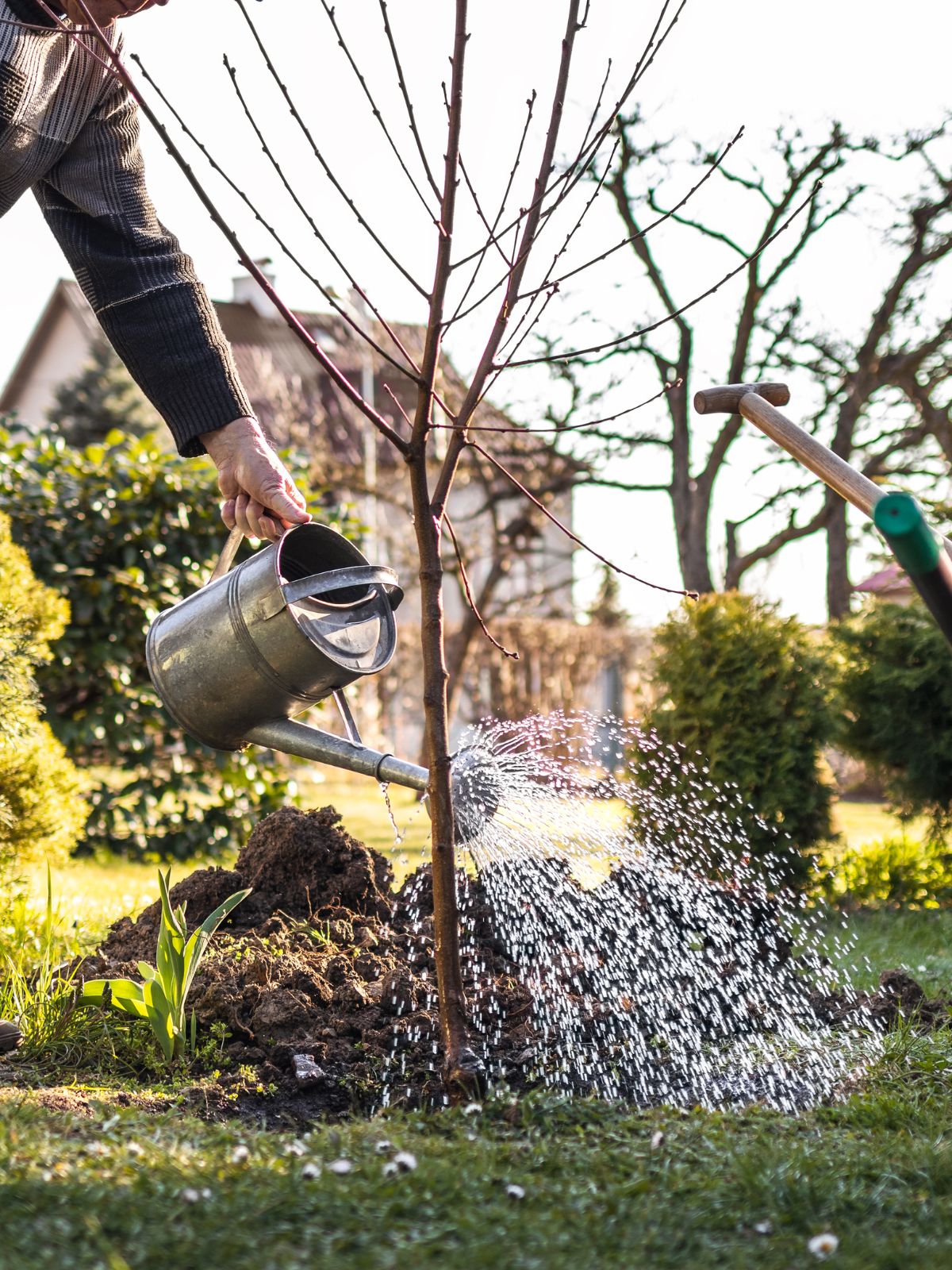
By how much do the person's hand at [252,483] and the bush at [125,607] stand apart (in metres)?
3.48

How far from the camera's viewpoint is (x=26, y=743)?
4.01m

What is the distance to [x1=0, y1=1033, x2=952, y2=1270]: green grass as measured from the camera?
139cm

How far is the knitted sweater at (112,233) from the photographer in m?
2.57

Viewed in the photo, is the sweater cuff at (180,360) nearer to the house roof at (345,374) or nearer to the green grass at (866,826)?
the house roof at (345,374)

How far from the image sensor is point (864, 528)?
40.9 feet

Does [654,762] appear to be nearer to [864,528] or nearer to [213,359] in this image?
[213,359]

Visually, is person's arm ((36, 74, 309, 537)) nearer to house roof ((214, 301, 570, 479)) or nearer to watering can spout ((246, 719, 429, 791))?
watering can spout ((246, 719, 429, 791))

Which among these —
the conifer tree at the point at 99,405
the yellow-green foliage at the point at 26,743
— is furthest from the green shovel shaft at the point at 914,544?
the conifer tree at the point at 99,405

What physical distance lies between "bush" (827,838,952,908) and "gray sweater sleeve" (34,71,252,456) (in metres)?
4.03

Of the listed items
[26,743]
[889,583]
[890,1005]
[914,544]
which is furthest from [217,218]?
[889,583]

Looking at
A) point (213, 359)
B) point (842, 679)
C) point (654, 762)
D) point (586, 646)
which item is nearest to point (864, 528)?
point (586, 646)

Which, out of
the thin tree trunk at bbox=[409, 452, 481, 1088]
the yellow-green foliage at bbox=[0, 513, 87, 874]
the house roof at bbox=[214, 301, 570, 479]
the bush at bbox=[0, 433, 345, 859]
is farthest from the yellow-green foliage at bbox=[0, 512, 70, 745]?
the house roof at bbox=[214, 301, 570, 479]

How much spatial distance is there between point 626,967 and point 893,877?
3.01 metres

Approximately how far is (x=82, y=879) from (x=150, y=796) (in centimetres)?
95
